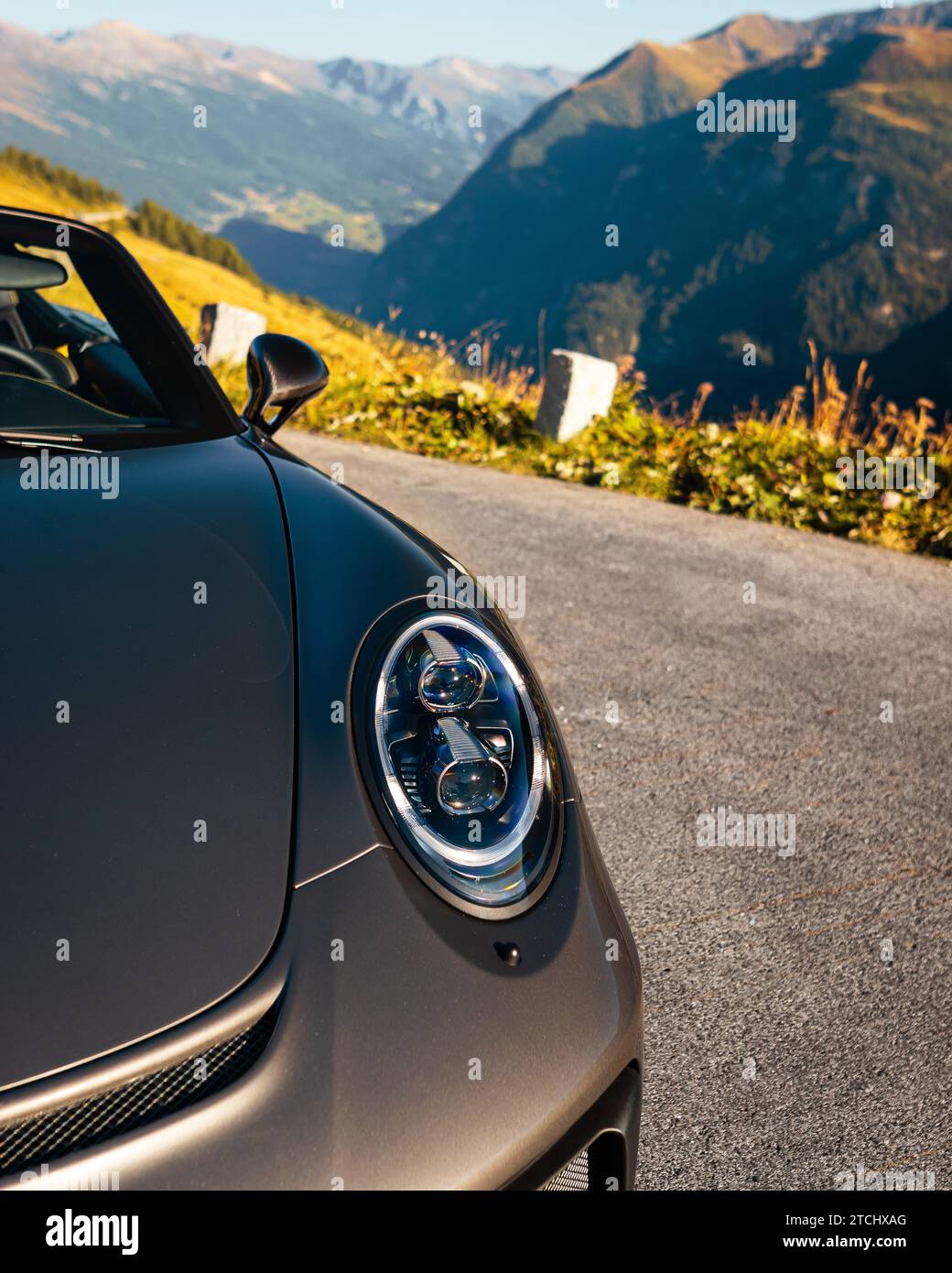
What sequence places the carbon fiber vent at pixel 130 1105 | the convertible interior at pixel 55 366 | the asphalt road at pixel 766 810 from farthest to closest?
the convertible interior at pixel 55 366, the asphalt road at pixel 766 810, the carbon fiber vent at pixel 130 1105

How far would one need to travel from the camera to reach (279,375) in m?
2.30

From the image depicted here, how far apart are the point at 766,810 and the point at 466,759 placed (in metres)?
1.53

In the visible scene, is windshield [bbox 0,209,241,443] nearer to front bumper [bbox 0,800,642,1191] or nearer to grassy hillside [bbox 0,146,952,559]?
front bumper [bbox 0,800,642,1191]

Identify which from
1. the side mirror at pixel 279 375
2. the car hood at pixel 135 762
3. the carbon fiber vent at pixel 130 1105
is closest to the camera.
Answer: the carbon fiber vent at pixel 130 1105

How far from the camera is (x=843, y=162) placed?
516 feet

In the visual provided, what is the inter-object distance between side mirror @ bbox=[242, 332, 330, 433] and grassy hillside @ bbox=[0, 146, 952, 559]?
374 centimetres

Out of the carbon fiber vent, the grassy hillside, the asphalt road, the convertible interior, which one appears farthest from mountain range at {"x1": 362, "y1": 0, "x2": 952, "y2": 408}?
the carbon fiber vent

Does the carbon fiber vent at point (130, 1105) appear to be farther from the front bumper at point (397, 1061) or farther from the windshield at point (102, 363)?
the windshield at point (102, 363)

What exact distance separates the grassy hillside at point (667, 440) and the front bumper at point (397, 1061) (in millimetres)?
4715

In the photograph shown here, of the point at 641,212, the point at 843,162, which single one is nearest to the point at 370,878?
the point at 843,162

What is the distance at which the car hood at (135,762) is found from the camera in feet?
3.25

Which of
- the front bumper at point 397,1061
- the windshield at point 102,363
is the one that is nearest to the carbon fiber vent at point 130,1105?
the front bumper at point 397,1061
